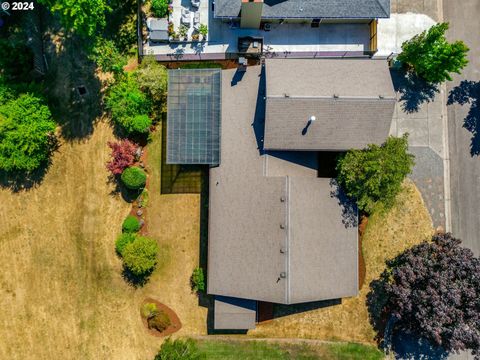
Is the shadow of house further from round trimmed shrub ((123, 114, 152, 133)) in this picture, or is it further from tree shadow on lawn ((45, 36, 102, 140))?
tree shadow on lawn ((45, 36, 102, 140))

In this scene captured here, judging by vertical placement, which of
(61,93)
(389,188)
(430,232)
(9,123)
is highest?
(61,93)

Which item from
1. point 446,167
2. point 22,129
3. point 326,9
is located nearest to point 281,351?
point 446,167

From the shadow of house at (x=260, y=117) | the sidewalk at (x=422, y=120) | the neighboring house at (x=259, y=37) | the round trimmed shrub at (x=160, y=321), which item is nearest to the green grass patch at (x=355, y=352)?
the sidewalk at (x=422, y=120)

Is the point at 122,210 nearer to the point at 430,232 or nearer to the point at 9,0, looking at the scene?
the point at 9,0

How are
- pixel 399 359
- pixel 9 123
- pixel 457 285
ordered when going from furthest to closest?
1. pixel 399 359
2. pixel 9 123
3. pixel 457 285

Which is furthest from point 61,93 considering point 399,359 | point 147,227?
point 399,359

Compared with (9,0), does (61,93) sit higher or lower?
lower

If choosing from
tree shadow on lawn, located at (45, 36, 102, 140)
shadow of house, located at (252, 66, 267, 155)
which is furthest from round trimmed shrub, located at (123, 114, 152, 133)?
shadow of house, located at (252, 66, 267, 155)
